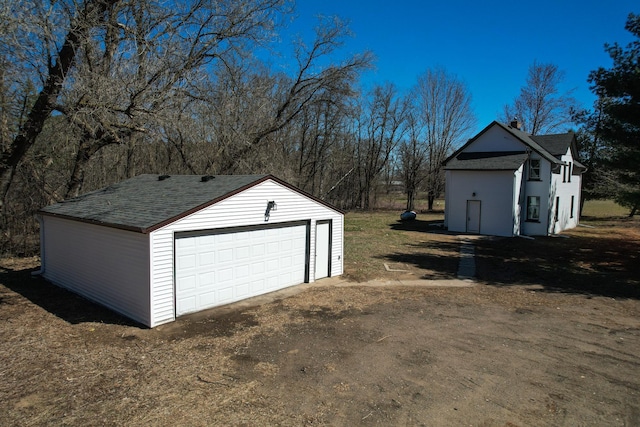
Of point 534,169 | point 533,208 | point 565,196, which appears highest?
point 534,169

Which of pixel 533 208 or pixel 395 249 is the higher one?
pixel 533 208

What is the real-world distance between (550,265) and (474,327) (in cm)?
917

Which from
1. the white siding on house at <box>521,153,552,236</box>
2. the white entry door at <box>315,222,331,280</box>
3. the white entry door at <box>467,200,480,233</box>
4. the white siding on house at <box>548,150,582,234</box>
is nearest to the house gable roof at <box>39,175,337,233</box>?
the white entry door at <box>315,222,331,280</box>

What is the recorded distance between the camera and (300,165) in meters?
34.5

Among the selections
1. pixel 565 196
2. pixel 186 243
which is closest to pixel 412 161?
pixel 565 196

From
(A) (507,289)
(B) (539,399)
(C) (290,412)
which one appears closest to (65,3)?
(C) (290,412)

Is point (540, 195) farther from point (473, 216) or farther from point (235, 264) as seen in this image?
point (235, 264)

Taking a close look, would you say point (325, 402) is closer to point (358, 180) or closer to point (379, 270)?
point (379, 270)

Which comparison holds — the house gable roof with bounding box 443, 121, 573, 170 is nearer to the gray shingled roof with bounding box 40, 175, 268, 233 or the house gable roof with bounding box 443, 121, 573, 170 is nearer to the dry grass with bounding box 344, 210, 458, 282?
the dry grass with bounding box 344, 210, 458, 282

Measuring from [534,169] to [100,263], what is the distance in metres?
23.9

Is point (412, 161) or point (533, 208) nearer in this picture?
point (533, 208)

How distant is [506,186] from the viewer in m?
23.5

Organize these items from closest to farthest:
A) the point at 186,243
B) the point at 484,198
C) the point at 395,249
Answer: the point at 186,243 < the point at 395,249 < the point at 484,198

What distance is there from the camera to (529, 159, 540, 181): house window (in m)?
24.4
